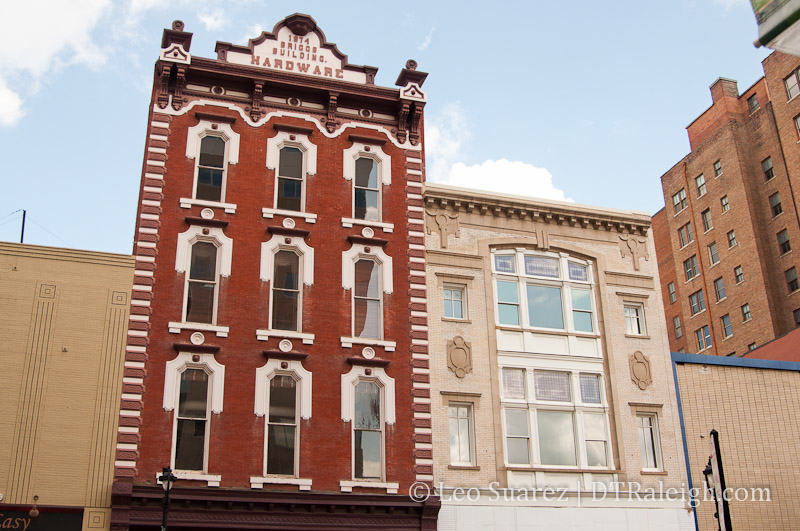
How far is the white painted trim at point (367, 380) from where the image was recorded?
23938 millimetres

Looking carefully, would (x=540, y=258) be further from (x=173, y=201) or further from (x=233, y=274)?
(x=173, y=201)

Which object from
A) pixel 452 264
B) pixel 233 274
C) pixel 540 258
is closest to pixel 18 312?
pixel 233 274

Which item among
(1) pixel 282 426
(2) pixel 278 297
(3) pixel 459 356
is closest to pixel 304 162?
(2) pixel 278 297

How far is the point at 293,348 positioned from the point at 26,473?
7735 mm

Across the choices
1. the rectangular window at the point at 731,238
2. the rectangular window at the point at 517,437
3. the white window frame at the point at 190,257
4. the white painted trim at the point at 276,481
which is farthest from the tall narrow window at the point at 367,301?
the rectangular window at the point at 731,238

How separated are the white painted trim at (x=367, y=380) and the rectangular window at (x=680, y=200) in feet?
158

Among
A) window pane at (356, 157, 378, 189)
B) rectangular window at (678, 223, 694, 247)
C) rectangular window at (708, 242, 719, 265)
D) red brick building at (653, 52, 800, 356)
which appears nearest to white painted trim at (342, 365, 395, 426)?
window pane at (356, 157, 378, 189)

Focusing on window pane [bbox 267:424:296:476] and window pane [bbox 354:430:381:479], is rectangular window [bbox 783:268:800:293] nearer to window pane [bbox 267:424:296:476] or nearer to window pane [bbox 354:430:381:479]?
window pane [bbox 354:430:381:479]

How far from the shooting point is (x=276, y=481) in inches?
883

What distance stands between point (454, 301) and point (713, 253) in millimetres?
42368

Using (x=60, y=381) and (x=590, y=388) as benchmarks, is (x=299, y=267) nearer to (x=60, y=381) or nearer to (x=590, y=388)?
(x=60, y=381)

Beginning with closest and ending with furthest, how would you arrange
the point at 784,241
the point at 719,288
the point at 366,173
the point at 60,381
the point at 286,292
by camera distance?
the point at 60,381, the point at 286,292, the point at 366,173, the point at 784,241, the point at 719,288

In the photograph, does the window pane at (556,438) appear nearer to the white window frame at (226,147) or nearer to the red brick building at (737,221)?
the white window frame at (226,147)

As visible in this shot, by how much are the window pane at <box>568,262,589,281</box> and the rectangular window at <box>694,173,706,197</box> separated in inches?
1559
